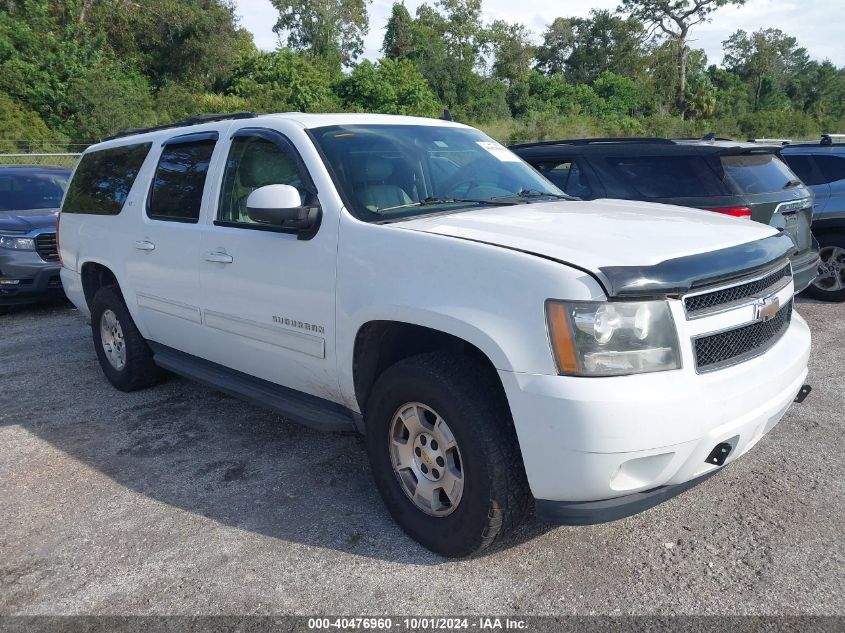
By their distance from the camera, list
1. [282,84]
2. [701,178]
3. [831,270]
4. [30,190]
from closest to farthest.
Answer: [701,178]
[831,270]
[30,190]
[282,84]

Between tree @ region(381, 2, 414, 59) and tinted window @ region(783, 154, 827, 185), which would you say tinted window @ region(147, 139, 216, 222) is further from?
tree @ region(381, 2, 414, 59)

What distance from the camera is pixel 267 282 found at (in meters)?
3.61

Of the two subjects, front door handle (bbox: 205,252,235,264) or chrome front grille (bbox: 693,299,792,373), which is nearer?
chrome front grille (bbox: 693,299,792,373)

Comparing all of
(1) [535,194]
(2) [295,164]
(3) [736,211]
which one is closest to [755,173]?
(3) [736,211]

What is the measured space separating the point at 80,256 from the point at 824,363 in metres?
5.82

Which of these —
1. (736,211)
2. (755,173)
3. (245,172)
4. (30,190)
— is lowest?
(30,190)

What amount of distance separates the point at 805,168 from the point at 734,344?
6401mm

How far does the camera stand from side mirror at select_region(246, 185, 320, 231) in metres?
3.26

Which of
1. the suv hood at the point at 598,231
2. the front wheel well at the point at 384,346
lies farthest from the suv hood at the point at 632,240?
the front wheel well at the point at 384,346

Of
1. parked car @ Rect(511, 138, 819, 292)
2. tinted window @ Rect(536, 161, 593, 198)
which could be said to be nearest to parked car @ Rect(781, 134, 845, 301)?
parked car @ Rect(511, 138, 819, 292)

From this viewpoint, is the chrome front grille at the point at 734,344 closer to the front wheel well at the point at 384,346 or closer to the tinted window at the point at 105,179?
the front wheel well at the point at 384,346

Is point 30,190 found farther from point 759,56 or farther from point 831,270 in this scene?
point 759,56

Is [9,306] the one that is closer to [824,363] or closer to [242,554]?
[242,554]

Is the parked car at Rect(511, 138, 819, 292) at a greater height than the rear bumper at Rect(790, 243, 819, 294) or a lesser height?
greater
